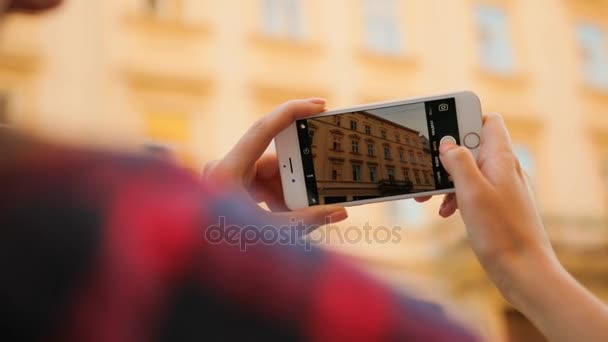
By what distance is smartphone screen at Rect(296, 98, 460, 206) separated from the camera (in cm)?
43

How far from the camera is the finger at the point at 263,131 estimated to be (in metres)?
0.35

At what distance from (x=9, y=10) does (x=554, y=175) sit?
2.55 m

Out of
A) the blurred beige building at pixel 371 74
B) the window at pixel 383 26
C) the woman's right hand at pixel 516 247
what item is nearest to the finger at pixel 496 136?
the woman's right hand at pixel 516 247

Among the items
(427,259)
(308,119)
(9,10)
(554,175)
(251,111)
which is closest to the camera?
(9,10)

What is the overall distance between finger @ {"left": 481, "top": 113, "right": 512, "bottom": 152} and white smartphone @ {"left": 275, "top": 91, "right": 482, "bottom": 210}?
60mm

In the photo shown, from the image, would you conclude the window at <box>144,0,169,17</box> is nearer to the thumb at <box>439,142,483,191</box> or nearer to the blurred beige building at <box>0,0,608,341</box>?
the blurred beige building at <box>0,0,608,341</box>

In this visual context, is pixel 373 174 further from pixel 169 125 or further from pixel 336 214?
pixel 169 125

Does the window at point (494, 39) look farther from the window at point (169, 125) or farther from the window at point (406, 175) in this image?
the window at point (406, 175)

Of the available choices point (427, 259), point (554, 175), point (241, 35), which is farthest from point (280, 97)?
point (554, 175)

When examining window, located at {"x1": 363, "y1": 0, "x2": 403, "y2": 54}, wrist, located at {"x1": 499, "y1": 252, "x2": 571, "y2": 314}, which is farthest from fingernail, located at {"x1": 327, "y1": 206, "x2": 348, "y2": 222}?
window, located at {"x1": 363, "y1": 0, "x2": 403, "y2": 54}

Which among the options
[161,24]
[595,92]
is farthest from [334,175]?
[595,92]

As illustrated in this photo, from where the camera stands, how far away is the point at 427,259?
2246 millimetres

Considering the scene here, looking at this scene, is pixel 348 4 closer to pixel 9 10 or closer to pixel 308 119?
pixel 308 119

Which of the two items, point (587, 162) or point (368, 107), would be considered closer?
point (368, 107)
